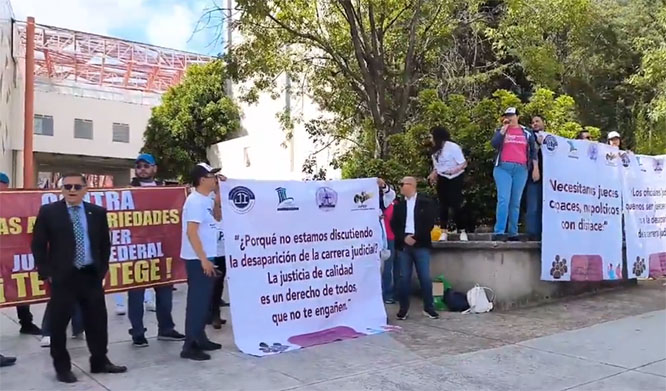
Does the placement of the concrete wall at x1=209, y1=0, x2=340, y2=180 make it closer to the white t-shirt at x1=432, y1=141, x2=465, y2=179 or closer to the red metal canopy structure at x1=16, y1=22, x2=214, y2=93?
the white t-shirt at x1=432, y1=141, x2=465, y2=179

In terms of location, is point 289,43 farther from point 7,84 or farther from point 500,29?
point 7,84

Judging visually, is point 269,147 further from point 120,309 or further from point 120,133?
point 120,133

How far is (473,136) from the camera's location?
9641mm

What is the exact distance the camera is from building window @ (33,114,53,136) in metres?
35.2

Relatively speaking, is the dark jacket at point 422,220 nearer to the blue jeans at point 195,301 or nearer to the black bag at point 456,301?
the black bag at point 456,301

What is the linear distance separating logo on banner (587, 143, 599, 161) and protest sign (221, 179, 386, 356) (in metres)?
3.45

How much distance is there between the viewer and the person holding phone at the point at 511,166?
27.1 ft

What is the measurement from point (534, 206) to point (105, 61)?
32.7 meters

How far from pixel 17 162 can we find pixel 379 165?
2608 cm

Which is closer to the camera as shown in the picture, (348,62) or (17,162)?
(348,62)

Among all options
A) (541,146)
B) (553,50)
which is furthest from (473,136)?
(553,50)

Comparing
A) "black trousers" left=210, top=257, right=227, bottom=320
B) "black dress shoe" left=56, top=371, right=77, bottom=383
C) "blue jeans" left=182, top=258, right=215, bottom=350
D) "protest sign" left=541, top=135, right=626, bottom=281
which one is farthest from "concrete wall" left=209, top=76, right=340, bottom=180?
"black dress shoe" left=56, top=371, right=77, bottom=383

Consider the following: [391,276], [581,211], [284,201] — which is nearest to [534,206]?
[581,211]

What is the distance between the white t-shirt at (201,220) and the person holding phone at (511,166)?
410 centimetres
